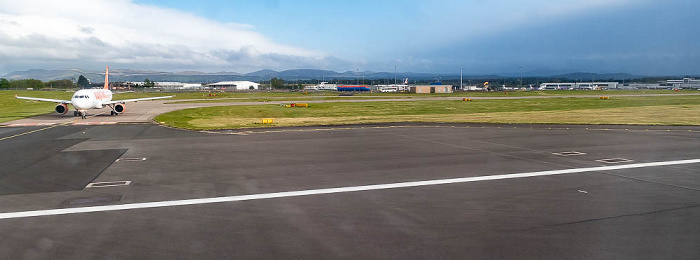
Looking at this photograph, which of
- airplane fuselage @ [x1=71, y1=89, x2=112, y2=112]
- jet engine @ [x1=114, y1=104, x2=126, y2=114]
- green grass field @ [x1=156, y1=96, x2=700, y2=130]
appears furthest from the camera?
jet engine @ [x1=114, y1=104, x2=126, y2=114]

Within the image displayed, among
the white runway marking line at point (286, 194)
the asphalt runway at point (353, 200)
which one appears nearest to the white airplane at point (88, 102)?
the asphalt runway at point (353, 200)

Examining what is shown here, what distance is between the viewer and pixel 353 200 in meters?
12.4

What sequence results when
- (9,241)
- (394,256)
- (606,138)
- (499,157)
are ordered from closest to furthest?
(394,256), (9,241), (499,157), (606,138)

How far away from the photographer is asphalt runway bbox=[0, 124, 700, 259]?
8.75m

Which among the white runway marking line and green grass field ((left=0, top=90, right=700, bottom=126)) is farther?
green grass field ((left=0, top=90, right=700, bottom=126))

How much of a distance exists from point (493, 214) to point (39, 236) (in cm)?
1071

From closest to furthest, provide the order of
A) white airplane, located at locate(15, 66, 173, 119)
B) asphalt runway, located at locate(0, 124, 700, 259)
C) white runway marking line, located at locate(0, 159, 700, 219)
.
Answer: asphalt runway, located at locate(0, 124, 700, 259) → white runway marking line, located at locate(0, 159, 700, 219) → white airplane, located at locate(15, 66, 173, 119)

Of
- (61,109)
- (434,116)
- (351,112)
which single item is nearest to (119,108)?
(61,109)

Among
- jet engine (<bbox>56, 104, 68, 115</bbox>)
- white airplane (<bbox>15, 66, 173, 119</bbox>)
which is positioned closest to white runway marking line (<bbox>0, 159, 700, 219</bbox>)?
white airplane (<bbox>15, 66, 173, 119</bbox>)

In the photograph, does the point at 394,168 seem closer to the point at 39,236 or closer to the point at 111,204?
the point at 111,204

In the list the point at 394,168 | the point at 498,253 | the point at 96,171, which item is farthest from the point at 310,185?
the point at 96,171

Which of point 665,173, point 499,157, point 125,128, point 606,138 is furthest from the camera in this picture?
point 125,128

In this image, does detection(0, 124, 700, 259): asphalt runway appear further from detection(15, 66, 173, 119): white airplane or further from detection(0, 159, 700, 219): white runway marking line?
detection(15, 66, 173, 119): white airplane

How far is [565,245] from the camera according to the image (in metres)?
8.68
